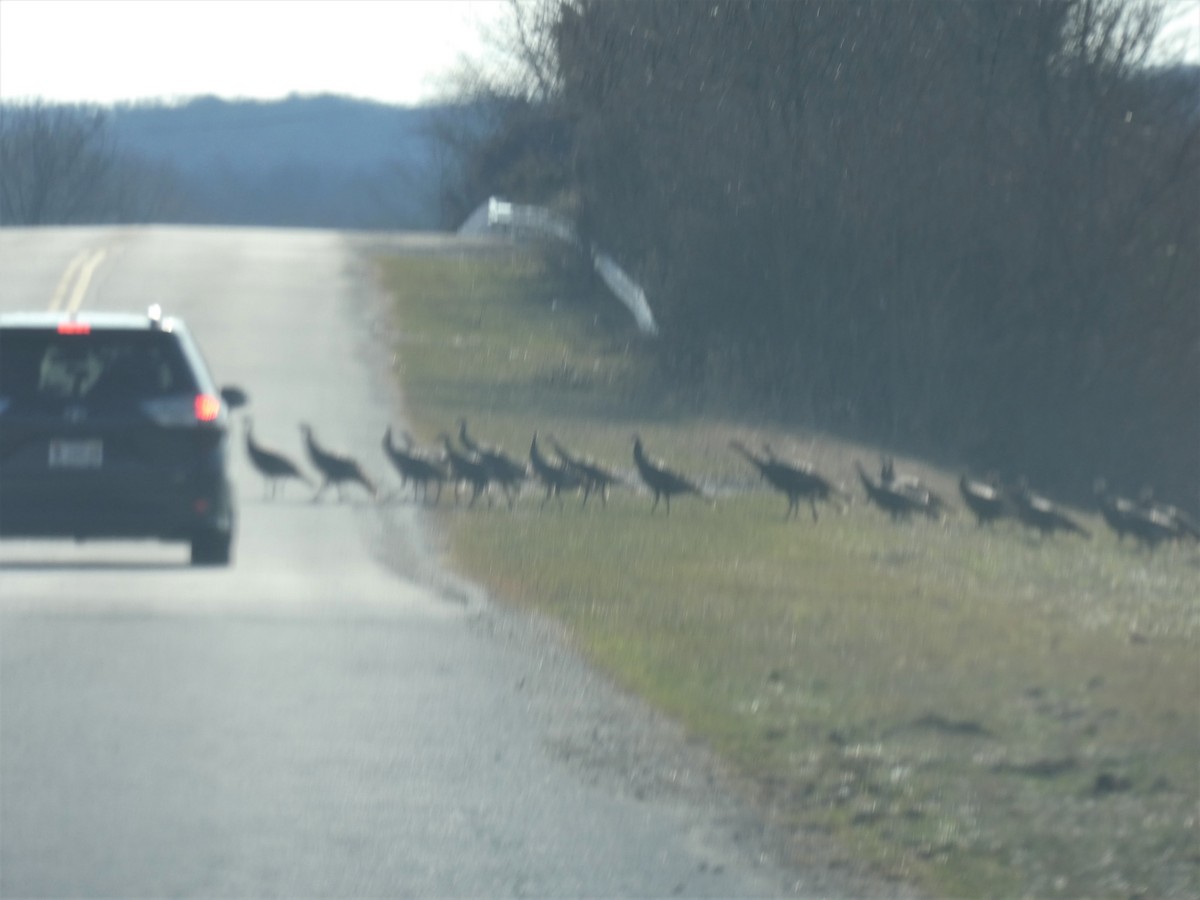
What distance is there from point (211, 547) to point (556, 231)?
27.3 m

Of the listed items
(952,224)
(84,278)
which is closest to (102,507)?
(952,224)

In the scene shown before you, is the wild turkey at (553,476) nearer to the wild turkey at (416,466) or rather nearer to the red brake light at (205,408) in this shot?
the wild turkey at (416,466)

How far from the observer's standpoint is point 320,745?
10.3 meters

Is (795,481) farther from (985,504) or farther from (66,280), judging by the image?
(66,280)

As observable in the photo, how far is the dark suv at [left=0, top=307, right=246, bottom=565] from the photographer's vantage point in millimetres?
Answer: 13875

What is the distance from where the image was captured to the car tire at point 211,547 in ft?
47.6

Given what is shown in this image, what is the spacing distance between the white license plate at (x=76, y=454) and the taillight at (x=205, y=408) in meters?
0.62

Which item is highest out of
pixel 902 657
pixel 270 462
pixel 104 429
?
pixel 104 429

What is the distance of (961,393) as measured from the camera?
1315 inches

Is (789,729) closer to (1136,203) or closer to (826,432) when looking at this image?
(826,432)

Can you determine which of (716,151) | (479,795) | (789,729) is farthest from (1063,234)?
(479,795)

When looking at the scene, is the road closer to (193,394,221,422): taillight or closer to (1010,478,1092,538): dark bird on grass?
(193,394,221,422): taillight

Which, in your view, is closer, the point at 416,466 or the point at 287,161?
the point at 416,466

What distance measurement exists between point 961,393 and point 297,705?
2335 cm
